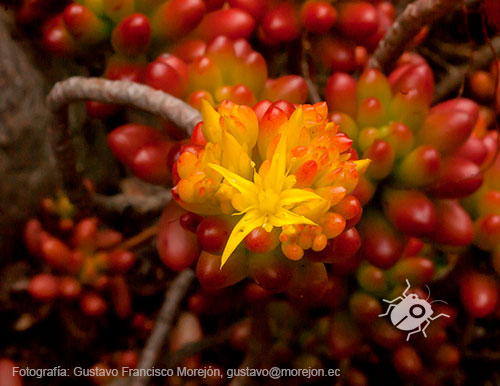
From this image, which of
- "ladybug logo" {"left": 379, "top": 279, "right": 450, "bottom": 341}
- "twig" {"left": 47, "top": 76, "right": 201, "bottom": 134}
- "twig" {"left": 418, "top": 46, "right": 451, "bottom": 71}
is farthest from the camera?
"twig" {"left": 418, "top": 46, "right": 451, "bottom": 71}

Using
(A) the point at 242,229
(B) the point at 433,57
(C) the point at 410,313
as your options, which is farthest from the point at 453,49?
(A) the point at 242,229

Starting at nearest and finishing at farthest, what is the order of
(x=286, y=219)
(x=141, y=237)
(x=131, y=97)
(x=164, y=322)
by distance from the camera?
(x=286, y=219)
(x=131, y=97)
(x=164, y=322)
(x=141, y=237)

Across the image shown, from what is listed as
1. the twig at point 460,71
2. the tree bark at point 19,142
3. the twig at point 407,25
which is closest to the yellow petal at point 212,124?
the twig at point 407,25

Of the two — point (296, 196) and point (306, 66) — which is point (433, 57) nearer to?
point (306, 66)

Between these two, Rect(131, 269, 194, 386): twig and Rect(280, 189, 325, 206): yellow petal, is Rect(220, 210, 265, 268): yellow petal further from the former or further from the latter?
Rect(131, 269, 194, 386): twig

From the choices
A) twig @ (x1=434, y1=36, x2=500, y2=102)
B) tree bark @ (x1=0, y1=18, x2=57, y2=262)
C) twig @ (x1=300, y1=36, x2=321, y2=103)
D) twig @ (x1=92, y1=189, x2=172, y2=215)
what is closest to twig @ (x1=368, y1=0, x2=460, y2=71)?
twig @ (x1=300, y1=36, x2=321, y2=103)

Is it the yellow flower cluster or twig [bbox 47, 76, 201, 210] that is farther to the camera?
twig [bbox 47, 76, 201, 210]

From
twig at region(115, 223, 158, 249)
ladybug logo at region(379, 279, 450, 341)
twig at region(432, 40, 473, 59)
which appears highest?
twig at region(432, 40, 473, 59)
